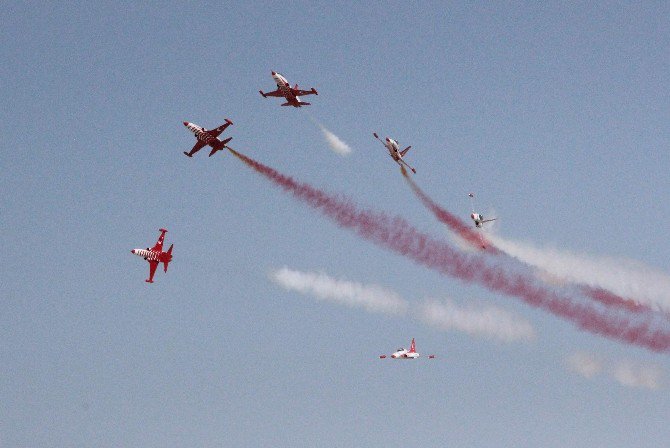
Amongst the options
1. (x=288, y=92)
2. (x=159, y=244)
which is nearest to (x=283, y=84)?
(x=288, y=92)

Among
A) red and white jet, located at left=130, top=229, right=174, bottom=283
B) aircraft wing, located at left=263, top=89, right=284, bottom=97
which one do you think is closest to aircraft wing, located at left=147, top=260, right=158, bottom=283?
red and white jet, located at left=130, top=229, right=174, bottom=283

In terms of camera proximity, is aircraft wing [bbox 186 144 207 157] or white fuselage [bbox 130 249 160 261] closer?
aircraft wing [bbox 186 144 207 157]

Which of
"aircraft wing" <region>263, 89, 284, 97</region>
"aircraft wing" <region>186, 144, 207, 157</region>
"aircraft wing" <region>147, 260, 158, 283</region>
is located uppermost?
"aircraft wing" <region>263, 89, 284, 97</region>

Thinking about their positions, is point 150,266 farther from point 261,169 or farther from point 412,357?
point 412,357

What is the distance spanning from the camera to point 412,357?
17612 cm

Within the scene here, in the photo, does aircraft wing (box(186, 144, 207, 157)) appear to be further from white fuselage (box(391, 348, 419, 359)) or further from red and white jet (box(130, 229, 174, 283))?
white fuselage (box(391, 348, 419, 359))

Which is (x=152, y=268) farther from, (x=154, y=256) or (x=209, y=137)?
(x=209, y=137)

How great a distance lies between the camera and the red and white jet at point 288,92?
147 metres

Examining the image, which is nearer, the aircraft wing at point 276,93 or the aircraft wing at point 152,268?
the aircraft wing at point 276,93

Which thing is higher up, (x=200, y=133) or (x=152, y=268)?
(x=200, y=133)

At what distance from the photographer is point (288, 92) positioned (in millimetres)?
148000

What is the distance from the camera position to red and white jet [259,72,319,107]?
14700cm

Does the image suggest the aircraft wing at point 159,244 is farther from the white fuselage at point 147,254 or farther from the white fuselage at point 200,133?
the white fuselage at point 200,133

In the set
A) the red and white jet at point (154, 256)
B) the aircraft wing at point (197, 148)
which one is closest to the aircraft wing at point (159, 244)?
the red and white jet at point (154, 256)
